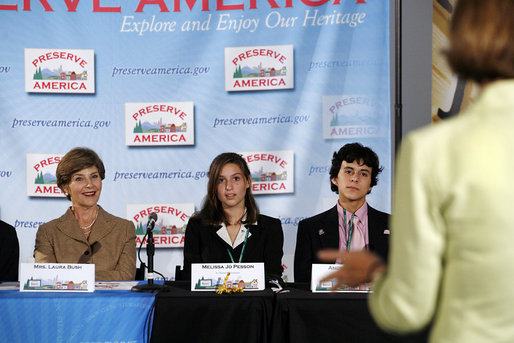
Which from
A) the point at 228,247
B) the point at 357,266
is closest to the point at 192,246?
the point at 228,247

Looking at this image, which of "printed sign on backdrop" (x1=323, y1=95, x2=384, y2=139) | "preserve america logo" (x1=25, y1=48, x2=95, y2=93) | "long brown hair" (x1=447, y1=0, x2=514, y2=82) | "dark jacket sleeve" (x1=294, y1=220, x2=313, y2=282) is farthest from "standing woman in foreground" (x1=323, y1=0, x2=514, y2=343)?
"preserve america logo" (x1=25, y1=48, x2=95, y2=93)

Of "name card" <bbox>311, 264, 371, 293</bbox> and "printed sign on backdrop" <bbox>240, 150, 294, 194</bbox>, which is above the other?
"printed sign on backdrop" <bbox>240, 150, 294, 194</bbox>

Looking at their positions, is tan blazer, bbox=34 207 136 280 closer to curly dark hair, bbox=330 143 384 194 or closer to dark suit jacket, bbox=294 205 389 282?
dark suit jacket, bbox=294 205 389 282

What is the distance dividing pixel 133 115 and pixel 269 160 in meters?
0.97

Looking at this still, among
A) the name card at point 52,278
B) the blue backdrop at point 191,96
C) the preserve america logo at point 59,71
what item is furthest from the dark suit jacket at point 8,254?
the preserve america logo at point 59,71

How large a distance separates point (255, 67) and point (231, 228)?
3.80 ft

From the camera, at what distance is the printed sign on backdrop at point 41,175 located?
4016mm

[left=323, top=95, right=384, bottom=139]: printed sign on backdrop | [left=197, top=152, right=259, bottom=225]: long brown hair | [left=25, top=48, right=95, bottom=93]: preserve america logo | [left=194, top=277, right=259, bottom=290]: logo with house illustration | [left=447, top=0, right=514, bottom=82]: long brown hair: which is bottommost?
[left=194, top=277, right=259, bottom=290]: logo with house illustration

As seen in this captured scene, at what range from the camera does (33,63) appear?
405 centimetres

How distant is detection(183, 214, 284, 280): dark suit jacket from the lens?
3.41m

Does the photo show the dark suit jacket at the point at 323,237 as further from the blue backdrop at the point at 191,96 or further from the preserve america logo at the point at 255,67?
the preserve america logo at the point at 255,67

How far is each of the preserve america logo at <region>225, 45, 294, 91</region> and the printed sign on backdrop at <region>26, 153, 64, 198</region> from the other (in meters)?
1.29

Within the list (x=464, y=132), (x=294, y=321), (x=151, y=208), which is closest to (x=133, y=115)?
(x=151, y=208)

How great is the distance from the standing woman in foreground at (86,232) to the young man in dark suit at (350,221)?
3.34 feet
